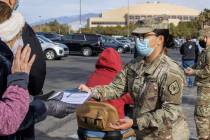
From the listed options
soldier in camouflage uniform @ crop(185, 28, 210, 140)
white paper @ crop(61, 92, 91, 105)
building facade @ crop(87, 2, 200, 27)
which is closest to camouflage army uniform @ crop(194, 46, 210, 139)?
soldier in camouflage uniform @ crop(185, 28, 210, 140)

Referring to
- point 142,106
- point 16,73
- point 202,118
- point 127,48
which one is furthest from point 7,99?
point 127,48

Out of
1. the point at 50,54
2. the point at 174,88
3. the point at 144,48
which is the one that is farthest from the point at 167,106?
the point at 50,54

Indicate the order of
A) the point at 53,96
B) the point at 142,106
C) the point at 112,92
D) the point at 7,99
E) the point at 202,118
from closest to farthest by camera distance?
the point at 7,99 → the point at 53,96 → the point at 142,106 → the point at 112,92 → the point at 202,118

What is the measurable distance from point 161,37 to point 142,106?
0.58 meters

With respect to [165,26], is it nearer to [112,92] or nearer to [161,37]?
[161,37]

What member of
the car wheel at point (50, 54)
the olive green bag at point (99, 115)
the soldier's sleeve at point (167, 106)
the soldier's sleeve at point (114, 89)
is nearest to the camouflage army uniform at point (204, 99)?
the olive green bag at point (99, 115)

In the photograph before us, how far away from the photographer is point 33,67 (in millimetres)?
3371

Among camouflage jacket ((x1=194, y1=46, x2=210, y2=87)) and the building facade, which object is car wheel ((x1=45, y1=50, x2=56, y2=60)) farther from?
the building facade

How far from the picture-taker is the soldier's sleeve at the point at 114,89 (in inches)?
185

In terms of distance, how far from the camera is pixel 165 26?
15.0 feet

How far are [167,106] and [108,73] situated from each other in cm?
153

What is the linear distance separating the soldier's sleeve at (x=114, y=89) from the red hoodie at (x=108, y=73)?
70 cm

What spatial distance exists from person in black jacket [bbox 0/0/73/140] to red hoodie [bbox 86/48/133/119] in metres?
2.10

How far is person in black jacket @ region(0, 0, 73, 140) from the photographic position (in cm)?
311
